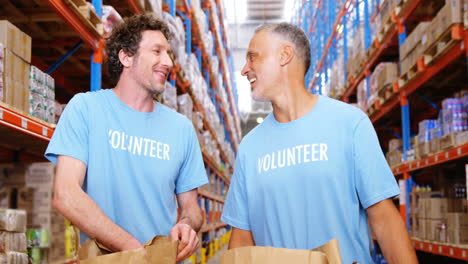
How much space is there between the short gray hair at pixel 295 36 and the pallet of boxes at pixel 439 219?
119 inches

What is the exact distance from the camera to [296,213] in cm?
187

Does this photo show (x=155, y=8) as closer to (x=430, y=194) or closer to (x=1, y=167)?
(x=1, y=167)

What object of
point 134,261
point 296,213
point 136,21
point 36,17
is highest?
point 36,17

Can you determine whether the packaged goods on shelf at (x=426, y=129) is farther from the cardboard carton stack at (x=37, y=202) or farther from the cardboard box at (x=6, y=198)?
the cardboard box at (x=6, y=198)

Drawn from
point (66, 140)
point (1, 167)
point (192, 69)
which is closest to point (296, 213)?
point (66, 140)

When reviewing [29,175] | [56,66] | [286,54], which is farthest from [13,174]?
[286,54]

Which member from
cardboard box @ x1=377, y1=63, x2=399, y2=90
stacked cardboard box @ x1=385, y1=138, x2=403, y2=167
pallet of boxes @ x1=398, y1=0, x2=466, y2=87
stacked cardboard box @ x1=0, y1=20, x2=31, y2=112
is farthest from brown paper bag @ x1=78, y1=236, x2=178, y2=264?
stacked cardboard box @ x1=385, y1=138, x2=403, y2=167

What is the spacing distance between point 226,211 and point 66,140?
70cm

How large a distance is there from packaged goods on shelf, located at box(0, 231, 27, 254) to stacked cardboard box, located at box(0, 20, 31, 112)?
701 millimetres

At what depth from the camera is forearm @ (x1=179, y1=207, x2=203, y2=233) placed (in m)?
2.31

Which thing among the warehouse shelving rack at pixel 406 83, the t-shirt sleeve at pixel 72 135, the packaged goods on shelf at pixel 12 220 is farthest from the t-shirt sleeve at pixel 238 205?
the warehouse shelving rack at pixel 406 83

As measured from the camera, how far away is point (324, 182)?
1843mm

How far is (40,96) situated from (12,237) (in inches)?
33.9

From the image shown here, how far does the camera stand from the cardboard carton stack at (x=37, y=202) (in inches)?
124
